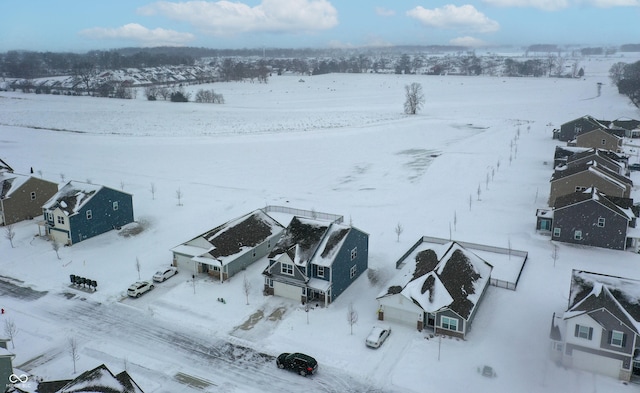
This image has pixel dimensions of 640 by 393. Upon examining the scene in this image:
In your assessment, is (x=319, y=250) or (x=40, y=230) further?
(x=40, y=230)

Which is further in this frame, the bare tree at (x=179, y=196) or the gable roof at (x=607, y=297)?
the bare tree at (x=179, y=196)

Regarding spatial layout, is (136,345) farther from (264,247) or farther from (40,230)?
(40,230)

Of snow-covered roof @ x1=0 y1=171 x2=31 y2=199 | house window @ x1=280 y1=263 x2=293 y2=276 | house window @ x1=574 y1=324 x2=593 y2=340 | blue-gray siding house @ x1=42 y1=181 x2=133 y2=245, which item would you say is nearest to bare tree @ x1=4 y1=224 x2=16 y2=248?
blue-gray siding house @ x1=42 y1=181 x2=133 y2=245

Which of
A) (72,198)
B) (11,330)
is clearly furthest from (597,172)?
(11,330)

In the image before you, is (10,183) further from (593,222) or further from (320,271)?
(593,222)

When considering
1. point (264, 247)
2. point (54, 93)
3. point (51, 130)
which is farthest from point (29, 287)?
point (54, 93)

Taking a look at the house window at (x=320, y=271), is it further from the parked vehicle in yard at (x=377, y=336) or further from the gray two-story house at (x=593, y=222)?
the gray two-story house at (x=593, y=222)

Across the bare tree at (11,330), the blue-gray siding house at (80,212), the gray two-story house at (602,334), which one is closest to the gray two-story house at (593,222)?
the gray two-story house at (602,334)

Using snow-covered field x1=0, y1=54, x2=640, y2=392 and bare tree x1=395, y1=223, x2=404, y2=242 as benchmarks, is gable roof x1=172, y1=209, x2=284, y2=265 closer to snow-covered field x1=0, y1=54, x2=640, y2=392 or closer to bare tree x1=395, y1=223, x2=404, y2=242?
snow-covered field x1=0, y1=54, x2=640, y2=392
